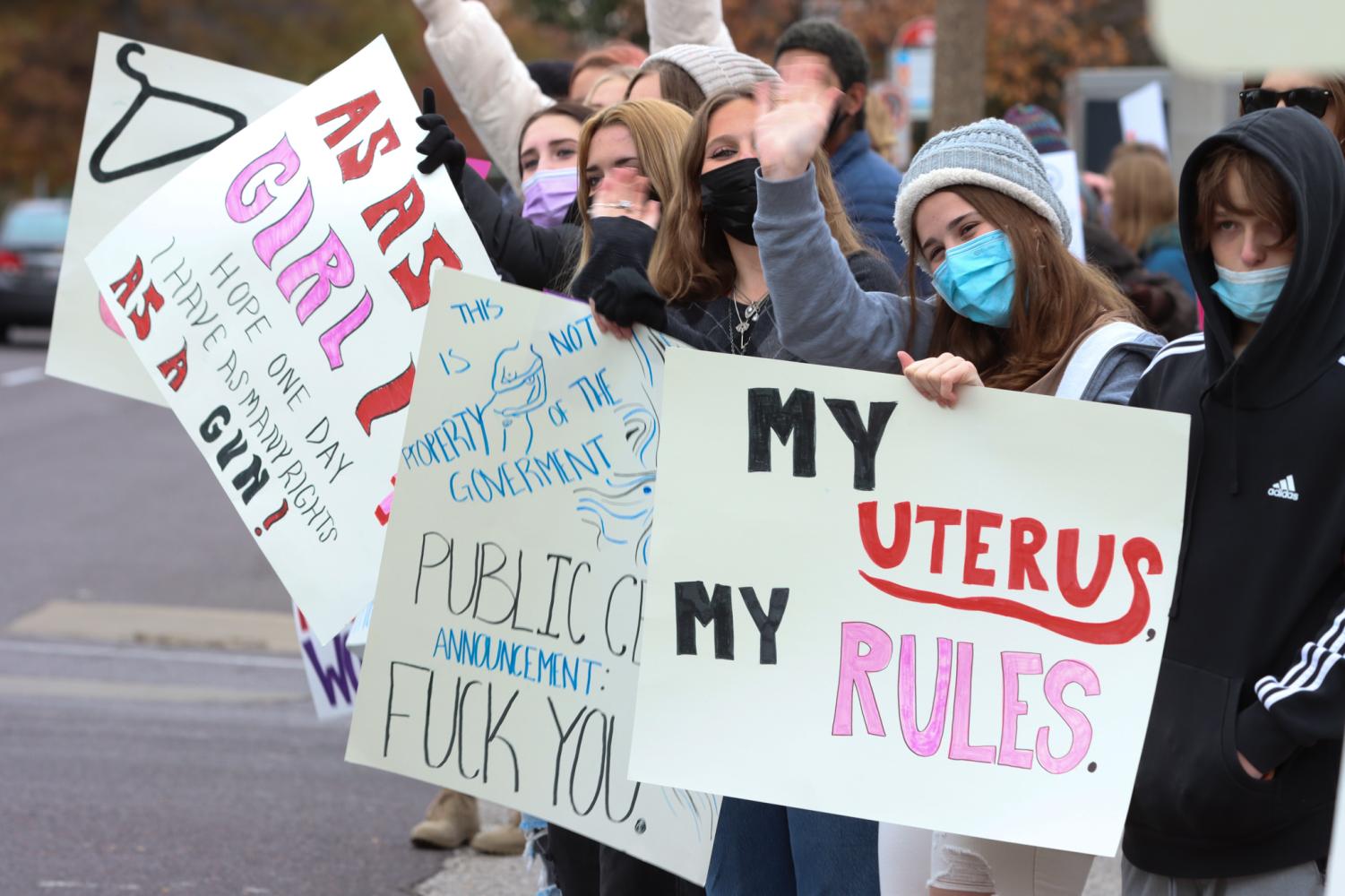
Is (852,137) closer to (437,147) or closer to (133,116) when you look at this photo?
(437,147)

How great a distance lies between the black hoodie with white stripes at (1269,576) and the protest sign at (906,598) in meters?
→ 0.06

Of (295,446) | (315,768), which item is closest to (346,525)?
(295,446)

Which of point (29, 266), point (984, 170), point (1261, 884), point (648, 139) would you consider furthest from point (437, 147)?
point (29, 266)

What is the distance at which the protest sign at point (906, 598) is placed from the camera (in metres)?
2.63

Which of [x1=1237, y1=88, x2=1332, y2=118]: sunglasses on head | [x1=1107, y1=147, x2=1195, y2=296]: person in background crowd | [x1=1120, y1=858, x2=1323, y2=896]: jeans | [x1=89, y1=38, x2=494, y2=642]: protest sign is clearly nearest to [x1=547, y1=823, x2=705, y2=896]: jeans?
[x1=89, y1=38, x2=494, y2=642]: protest sign

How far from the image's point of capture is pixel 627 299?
308cm

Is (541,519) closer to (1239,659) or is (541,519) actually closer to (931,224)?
(931,224)

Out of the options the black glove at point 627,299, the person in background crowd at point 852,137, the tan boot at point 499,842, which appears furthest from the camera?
the tan boot at point 499,842

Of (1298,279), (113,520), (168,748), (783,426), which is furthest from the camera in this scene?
(113,520)

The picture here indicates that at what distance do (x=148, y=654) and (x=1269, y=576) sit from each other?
657 centimetres

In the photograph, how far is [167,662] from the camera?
26.4 feet

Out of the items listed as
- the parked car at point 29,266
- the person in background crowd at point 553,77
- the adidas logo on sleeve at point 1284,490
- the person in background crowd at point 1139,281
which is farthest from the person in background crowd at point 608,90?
the parked car at point 29,266

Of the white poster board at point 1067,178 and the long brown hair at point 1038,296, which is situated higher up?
the white poster board at point 1067,178

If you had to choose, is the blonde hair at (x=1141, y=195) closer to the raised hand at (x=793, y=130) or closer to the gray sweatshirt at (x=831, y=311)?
the gray sweatshirt at (x=831, y=311)
